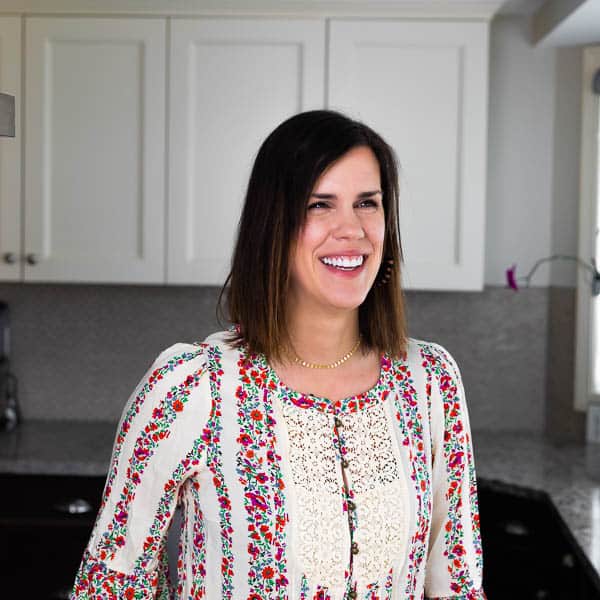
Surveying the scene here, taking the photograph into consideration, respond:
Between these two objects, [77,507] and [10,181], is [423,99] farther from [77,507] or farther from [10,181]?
[77,507]

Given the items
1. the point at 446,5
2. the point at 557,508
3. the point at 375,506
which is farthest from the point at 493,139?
the point at 375,506

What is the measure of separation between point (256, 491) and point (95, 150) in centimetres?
178

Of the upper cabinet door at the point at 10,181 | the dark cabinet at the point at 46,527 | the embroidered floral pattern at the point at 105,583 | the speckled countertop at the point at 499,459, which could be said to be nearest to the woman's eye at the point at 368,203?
the embroidered floral pattern at the point at 105,583

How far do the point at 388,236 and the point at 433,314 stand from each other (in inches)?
68.7

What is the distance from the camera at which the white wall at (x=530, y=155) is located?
316 cm

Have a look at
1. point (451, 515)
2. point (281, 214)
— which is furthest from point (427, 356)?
point (281, 214)

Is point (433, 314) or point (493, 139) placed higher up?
point (493, 139)

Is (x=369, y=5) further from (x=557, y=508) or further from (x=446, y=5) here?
(x=557, y=508)

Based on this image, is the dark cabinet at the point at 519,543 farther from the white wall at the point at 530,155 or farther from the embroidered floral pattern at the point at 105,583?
the embroidered floral pattern at the point at 105,583

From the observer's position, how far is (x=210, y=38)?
2.87 meters

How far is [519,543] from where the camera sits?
2645mm

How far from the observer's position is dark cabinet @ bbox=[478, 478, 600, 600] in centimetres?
251

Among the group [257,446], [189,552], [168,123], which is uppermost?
[168,123]

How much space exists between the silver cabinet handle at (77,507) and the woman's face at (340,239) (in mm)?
1641
